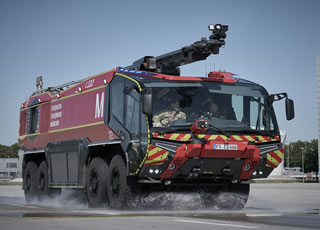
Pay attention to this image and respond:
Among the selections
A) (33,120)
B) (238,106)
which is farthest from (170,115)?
(33,120)

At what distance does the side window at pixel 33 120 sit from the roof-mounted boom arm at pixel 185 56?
5.49 metres

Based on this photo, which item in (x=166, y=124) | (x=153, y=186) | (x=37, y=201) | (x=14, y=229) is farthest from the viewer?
(x=37, y=201)

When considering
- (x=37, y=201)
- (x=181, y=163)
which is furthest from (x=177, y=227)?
(x=37, y=201)

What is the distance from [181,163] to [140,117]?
1.37m

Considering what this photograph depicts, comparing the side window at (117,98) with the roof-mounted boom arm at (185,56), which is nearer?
the roof-mounted boom arm at (185,56)

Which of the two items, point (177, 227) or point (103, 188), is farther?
point (103, 188)

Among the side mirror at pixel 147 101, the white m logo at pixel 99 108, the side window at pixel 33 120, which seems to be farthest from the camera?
the side window at pixel 33 120

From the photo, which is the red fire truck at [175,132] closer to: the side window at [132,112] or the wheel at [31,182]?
the side window at [132,112]

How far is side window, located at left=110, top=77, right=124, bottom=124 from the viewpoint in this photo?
1566 centimetres

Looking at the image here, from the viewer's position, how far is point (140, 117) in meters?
14.7

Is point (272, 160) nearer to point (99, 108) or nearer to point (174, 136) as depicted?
point (174, 136)

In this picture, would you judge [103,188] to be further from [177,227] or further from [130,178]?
[177,227]

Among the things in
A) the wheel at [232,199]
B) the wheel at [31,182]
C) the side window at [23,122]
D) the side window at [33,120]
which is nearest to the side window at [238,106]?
the wheel at [232,199]

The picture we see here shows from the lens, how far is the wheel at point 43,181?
20.9 meters
